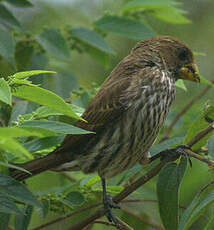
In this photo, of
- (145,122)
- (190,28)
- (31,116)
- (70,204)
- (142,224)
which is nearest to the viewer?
(31,116)

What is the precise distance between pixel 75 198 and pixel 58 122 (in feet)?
3.17

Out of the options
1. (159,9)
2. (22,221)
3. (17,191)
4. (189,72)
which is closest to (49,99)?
(17,191)

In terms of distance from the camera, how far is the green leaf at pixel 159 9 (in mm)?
3645

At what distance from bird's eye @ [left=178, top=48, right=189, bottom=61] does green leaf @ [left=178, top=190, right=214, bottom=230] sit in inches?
68.6

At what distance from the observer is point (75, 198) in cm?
291

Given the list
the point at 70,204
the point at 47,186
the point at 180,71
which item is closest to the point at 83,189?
the point at 70,204

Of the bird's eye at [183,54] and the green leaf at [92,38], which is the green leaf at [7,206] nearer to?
the green leaf at [92,38]

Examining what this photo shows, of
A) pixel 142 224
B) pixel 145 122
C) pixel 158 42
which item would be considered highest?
pixel 158 42

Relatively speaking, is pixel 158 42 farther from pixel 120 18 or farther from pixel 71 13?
pixel 71 13

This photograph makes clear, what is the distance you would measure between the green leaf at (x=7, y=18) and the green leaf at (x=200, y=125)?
1.47 meters

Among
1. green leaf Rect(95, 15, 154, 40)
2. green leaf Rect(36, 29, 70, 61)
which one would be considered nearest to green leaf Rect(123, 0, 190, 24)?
green leaf Rect(95, 15, 154, 40)

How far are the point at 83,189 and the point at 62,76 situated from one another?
1046 millimetres

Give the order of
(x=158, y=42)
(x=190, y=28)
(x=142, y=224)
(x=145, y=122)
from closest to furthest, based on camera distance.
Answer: (x=145, y=122) → (x=142, y=224) → (x=158, y=42) → (x=190, y=28)

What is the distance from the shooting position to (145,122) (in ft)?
10.9
